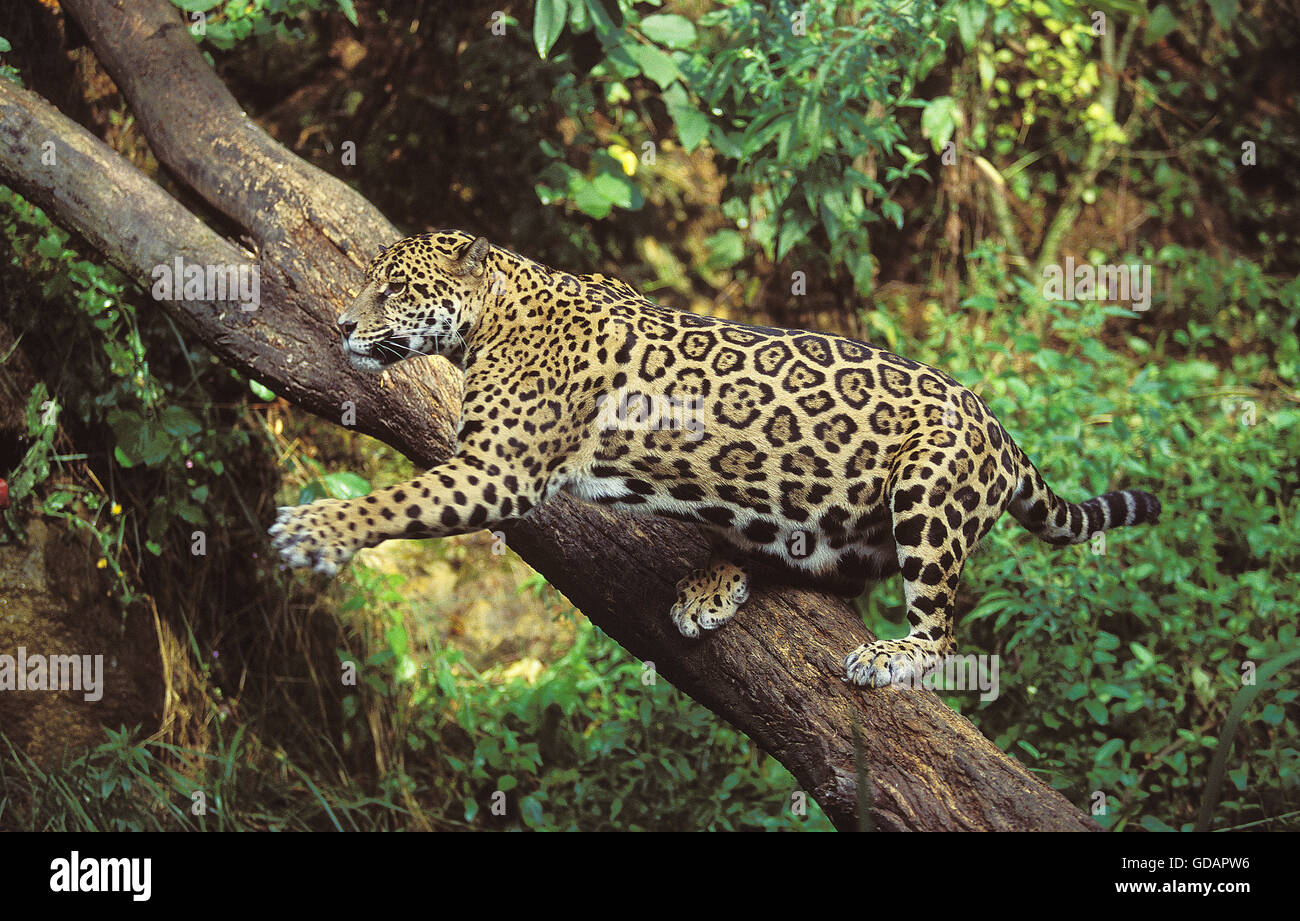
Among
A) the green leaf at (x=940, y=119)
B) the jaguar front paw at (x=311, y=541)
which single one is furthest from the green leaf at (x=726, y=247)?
the jaguar front paw at (x=311, y=541)

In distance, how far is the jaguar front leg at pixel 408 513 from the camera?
440 cm

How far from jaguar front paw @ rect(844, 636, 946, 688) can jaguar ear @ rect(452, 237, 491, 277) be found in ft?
7.70

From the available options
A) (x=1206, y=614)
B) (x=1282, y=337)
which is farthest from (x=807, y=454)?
(x=1282, y=337)

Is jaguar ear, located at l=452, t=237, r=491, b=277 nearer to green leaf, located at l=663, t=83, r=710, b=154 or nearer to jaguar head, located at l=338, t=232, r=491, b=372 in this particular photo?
jaguar head, located at l=338, t=232, r=491, b=372

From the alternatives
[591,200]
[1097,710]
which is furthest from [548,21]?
[1097,710]

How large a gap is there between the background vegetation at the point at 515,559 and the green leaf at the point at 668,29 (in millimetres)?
32

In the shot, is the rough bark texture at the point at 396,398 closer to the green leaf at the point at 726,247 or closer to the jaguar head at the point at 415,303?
the jaguar head at the point at 415,303

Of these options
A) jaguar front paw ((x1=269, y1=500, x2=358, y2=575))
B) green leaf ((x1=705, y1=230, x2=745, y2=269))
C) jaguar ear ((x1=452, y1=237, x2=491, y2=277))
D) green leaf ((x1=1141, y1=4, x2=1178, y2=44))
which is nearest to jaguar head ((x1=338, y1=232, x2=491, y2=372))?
jaguar ear ((x1=452, y1=237, x2=491, y2=277))

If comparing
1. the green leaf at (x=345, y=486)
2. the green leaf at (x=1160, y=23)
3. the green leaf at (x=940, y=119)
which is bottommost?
the green leaf at (x=345, y=486)

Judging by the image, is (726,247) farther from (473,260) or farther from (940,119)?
(473,260)

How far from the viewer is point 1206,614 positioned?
25.3 feet

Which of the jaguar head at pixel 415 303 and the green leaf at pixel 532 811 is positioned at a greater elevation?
the jaguar head at pixel 415 303

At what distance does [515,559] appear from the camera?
364 inches
